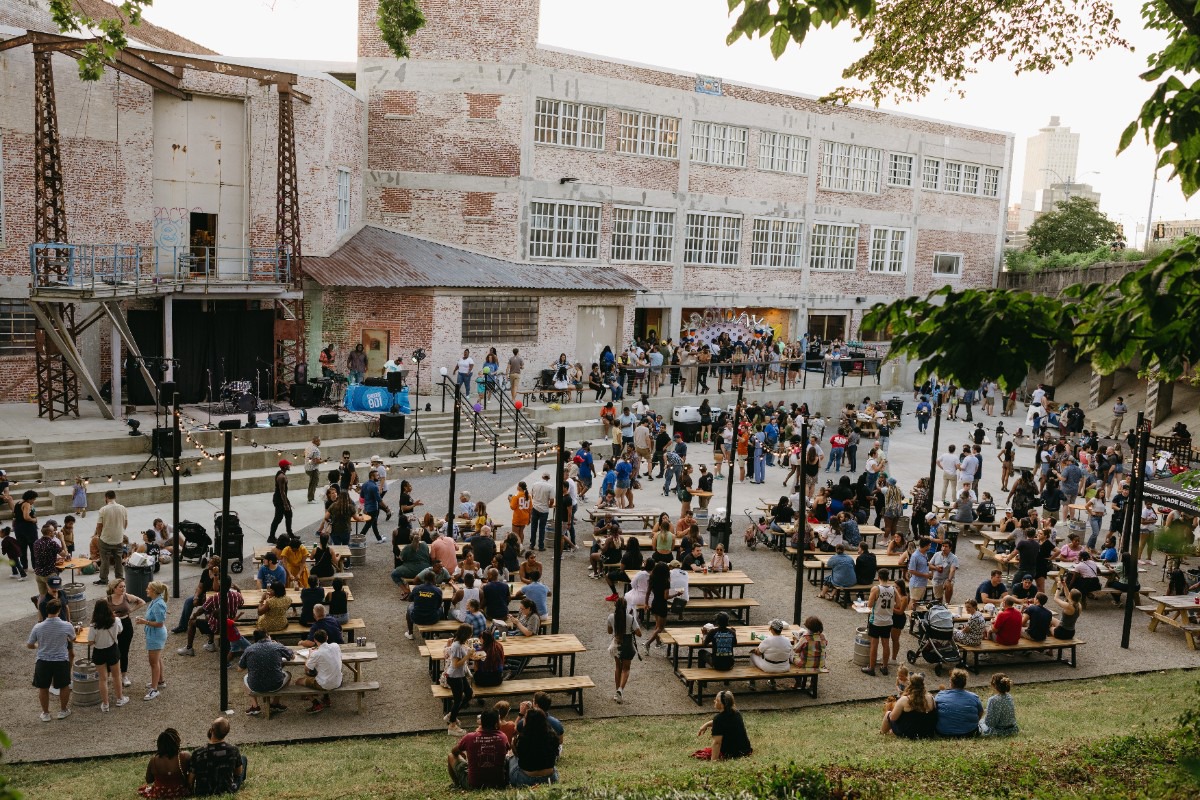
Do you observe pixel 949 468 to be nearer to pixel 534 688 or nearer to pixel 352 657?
pixel 534 688

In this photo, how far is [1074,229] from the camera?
58.0m

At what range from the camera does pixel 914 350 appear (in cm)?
559

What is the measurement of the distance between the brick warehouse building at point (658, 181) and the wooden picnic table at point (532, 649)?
2018cm

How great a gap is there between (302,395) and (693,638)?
16.8 meters

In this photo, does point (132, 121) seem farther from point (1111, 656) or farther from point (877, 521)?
point (1111, 656)

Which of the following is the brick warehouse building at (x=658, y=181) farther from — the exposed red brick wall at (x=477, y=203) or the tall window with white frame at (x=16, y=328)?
the tall window with white frame at (x=16, y=328)

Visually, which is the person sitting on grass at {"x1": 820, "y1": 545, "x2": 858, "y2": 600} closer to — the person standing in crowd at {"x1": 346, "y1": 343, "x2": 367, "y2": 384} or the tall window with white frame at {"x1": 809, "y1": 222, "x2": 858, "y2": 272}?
the person standing in crowd at {"x1": 346, "y1": 343, "x2": 367, "y2": 384}

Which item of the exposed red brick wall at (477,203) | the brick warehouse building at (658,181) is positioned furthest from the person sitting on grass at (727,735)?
the exposed red brick wall at (477,203)

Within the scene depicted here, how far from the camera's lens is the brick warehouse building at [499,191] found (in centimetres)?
2786

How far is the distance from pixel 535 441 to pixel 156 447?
9.22m

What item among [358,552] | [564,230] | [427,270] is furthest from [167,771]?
[564,230]

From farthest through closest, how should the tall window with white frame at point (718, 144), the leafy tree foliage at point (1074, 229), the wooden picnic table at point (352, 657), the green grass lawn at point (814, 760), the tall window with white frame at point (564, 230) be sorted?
the leafy tree foliage at point (1074, 229)
the tall window with white frame at point (718, 144)
the tall window with white frame at point (564, 230)
the wooden picnic table at point (352, 657)
the green grass lawn at point (814, 760)

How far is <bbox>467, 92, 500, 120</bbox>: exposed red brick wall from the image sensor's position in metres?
35.1

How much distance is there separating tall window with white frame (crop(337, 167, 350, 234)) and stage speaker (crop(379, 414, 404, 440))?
9.51m
